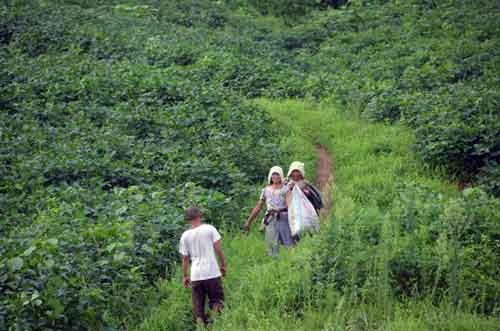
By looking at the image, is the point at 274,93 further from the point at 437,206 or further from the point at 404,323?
the point at 404,323

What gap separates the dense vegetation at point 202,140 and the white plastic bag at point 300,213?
48cm

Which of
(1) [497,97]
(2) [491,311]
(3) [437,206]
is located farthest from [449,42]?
(2) [491,311]

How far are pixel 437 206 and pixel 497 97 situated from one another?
18.1 ft

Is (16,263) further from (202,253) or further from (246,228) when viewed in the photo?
(246,228)

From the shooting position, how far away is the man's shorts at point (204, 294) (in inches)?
302

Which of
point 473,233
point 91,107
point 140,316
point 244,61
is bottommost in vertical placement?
point 140,316

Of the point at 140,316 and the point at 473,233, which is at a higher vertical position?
the point at 473,233

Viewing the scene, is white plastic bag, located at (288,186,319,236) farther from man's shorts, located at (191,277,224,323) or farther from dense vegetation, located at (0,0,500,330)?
man's shorts, located at (191,277,224,323)

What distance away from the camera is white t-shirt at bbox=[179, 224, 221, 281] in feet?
25.1

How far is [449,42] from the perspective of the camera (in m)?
20.8

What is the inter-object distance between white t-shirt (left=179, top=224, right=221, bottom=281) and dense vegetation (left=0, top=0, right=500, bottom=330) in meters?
0.93

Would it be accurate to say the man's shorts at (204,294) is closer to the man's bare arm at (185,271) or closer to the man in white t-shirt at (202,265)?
the man in white t-shirt at (202,265)

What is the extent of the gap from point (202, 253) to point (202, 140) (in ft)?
20.2

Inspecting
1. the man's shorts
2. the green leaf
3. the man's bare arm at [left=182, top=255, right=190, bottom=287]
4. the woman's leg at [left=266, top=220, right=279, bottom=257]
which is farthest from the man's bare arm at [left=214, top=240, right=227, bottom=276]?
the green leaf
